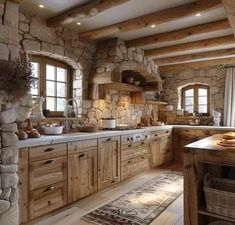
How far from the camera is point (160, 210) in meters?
2.85

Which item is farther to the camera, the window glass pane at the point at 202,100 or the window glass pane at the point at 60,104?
the window glass pane at the point at 202,100

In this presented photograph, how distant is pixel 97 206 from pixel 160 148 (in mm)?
2416

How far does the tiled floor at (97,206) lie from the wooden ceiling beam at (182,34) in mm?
2563

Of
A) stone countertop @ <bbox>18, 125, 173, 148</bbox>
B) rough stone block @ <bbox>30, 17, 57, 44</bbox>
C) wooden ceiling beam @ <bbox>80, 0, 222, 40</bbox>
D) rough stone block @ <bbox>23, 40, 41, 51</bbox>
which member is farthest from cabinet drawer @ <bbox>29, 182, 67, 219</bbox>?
wooden ceiling beam @ <bbox>80, 0, 222, 40</bbox>

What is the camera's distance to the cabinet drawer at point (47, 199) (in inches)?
97.7

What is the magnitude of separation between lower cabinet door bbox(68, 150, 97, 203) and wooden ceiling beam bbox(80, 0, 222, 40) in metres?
1.92

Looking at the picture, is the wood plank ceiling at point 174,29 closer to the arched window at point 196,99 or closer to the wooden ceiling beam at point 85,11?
the wooden ceiling beam at point 85,11

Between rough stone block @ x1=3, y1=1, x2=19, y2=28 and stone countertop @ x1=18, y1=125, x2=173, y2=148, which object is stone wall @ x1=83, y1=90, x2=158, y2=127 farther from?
rough stone block @ x1=3, y1=1, x2=19, y2=28

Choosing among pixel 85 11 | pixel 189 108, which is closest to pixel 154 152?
pixel 189 108

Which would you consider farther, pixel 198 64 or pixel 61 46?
pixel 198 64

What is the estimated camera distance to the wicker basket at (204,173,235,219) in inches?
72.8

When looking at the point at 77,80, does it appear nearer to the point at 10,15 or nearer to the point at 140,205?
the point at 10,15

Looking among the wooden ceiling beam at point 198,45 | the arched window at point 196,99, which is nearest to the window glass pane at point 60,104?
the wooden ceiling beam at point 198,45

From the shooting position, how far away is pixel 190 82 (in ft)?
20.3
